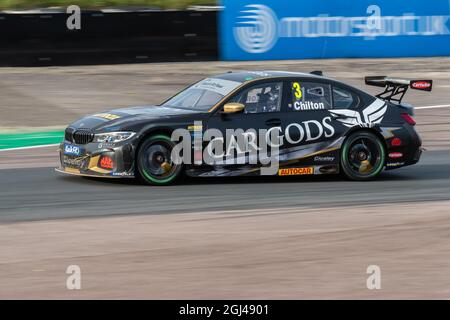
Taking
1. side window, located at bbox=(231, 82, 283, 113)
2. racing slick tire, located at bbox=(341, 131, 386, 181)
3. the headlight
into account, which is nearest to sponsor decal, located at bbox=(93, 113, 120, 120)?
the headlight

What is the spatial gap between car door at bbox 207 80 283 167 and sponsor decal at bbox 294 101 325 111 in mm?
226

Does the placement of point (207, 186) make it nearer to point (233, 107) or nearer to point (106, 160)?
point (233, 107)

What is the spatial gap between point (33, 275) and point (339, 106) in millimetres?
6228

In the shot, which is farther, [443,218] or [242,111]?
[242,111]

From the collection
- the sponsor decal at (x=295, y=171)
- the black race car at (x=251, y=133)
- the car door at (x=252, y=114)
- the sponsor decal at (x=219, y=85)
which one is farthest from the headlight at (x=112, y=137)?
the sponsor decal at (x=295, y=171)

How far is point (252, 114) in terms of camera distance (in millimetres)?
12938

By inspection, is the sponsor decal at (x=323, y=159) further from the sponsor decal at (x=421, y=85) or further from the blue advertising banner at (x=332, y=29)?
the blue advertising banner at (x=332, y=29)

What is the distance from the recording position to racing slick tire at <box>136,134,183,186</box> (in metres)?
12.4

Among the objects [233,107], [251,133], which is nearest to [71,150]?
[233,107]

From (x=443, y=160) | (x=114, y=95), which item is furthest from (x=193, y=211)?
(x=114, y=95)

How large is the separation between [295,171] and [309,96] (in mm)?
987

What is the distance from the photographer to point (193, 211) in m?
11.3

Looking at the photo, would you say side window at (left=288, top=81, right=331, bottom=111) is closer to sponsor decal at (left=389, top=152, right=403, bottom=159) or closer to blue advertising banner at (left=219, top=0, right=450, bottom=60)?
sponsor decal at (left=389, top=152, right=403, bottom=159)

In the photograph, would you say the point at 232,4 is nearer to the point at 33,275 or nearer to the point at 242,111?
the point at 242,111
